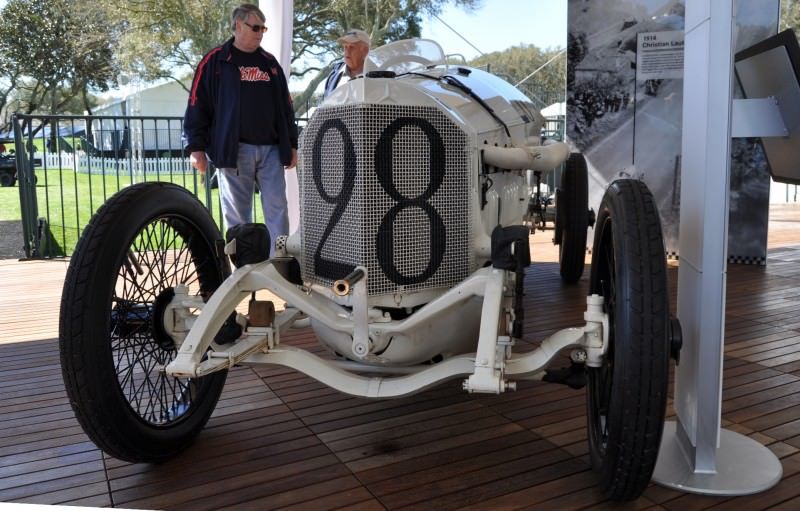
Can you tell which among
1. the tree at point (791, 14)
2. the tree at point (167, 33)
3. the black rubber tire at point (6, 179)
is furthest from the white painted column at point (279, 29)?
the black rubber tire at point (6, 179)

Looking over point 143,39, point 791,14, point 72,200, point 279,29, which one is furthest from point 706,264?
point 143,39

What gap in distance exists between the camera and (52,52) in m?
17.9

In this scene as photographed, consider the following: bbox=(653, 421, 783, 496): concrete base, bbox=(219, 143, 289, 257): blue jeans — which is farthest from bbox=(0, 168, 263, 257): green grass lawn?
bbox=(653, 421, 783, 496): concrete base

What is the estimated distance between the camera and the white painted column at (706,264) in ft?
6.38

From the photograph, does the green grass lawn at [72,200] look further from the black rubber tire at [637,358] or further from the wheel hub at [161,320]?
the black rubber tire at [637,358]

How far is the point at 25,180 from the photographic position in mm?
6238

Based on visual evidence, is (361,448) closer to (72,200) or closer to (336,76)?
(336,76)

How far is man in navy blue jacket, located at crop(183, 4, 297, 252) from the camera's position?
3740 millimetres

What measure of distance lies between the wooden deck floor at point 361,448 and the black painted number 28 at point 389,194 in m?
0.60

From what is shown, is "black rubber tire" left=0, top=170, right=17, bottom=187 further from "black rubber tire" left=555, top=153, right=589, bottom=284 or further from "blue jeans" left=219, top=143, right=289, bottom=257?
"black rubber tire" left=555, top=153, right=589, bottom=284

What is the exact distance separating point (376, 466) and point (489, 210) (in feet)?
3.31

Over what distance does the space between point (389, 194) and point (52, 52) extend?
1868 cm

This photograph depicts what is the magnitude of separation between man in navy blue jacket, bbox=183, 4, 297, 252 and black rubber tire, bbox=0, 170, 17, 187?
1429 centimetres

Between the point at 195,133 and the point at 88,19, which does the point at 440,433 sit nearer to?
the point at 195,133
